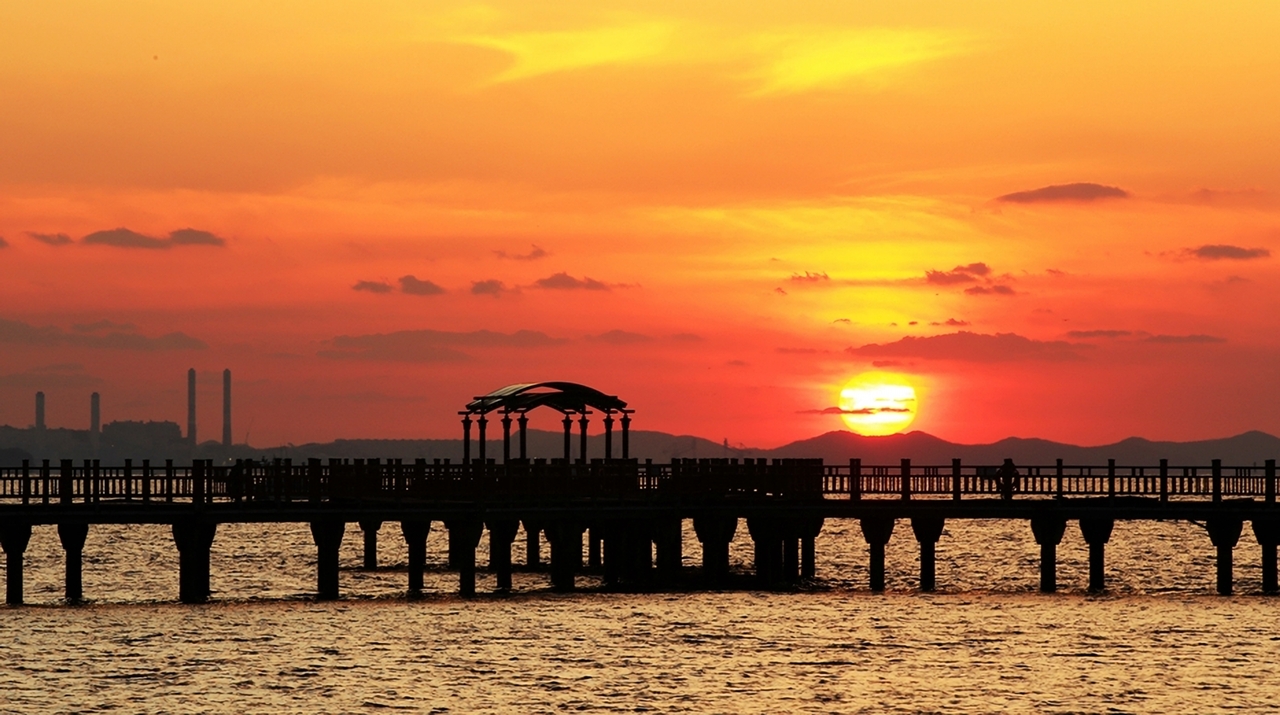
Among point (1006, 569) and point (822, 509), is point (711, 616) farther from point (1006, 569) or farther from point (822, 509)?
point (1006, 569)

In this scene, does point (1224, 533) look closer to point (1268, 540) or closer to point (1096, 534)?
point (1268, 540)

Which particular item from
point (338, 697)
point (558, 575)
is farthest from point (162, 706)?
point (558, 575)

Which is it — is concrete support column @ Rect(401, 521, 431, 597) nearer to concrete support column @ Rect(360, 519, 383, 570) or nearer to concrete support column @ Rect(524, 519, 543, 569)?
concrete support column @ Rect(524, 519, 543, 569)

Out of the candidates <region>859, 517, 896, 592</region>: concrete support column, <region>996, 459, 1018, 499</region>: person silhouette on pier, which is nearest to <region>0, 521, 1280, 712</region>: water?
<region>859, 517, 896, 592</region>: concrete support column

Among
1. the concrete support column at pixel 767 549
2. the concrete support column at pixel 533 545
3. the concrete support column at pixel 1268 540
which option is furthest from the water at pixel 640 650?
the concrete support column at pixel 533 545

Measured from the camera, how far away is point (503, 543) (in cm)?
5856

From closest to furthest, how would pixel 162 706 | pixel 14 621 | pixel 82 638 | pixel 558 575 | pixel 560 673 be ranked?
pixel 162 706, pixel 560 673, pixel 82 638, pixel 14 621, pixel 558 575

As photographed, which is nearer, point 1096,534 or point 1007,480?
point 1007,480

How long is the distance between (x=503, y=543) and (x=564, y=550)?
2086mm

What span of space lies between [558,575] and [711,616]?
6.34 m

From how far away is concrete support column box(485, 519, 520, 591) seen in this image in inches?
2264

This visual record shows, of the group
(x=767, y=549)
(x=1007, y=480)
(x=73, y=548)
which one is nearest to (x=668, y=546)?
(x=767, y=549)

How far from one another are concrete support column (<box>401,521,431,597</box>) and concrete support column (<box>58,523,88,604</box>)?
984 centimetres

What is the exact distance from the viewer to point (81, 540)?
2170 inches
